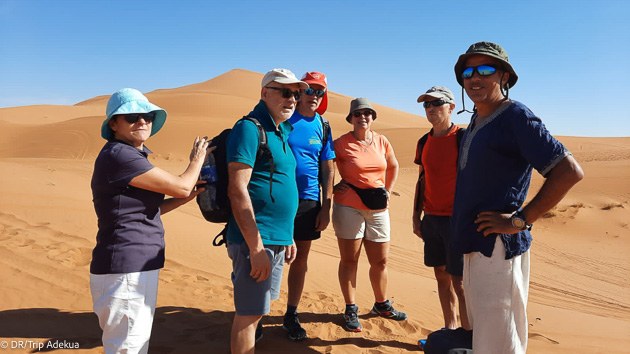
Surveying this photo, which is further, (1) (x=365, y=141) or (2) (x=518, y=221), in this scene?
(1) (x=365, y=141)

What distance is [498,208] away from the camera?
2.32m

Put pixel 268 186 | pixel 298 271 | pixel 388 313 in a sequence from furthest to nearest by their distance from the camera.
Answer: pixel 388 313 → pixel 298 271 → pixel 268 186

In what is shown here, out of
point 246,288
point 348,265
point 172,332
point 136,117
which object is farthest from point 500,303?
point 172,332

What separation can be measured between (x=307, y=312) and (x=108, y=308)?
8.72ft

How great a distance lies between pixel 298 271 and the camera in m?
3.91

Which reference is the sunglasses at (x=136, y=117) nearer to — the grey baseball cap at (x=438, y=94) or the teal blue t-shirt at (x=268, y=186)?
the teal blue t-shirt at (x=268, y=186)

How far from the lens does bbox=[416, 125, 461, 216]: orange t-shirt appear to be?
3.78 m

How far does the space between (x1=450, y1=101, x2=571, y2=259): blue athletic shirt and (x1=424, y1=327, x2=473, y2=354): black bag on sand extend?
622mm

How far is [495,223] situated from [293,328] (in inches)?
91.9

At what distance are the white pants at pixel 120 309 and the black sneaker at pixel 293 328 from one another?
1.74m

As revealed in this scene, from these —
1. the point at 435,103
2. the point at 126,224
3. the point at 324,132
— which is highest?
the point at 435,103

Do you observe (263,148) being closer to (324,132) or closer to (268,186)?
(268,186)

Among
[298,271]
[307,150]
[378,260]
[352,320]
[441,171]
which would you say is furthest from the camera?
[378,260]

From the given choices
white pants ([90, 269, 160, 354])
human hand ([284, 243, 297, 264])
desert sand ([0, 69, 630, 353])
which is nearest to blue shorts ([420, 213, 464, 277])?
desert sand ([0, 69, 630, 353])
